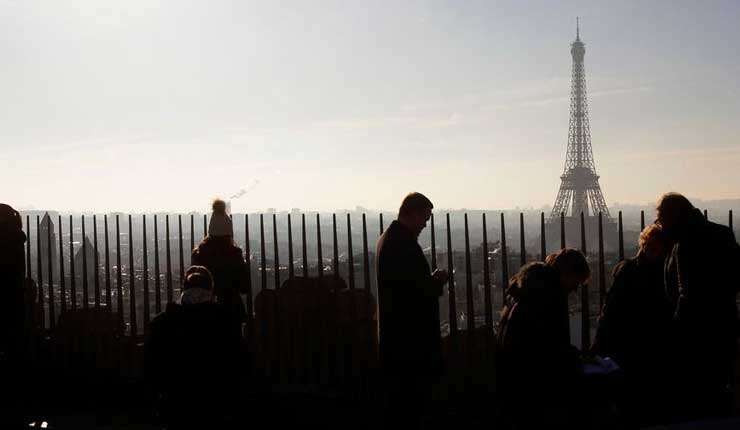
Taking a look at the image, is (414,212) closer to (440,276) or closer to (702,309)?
(440,276)

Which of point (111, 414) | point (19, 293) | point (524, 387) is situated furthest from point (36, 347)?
point (524, 387)

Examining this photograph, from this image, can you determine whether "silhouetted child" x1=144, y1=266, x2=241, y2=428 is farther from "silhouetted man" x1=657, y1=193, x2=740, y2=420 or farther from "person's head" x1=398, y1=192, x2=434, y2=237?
"silhouetted man" x1=657, y1=193, x2=740, y2=420

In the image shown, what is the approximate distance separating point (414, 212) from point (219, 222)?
1904mm

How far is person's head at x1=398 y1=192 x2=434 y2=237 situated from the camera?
4402mm

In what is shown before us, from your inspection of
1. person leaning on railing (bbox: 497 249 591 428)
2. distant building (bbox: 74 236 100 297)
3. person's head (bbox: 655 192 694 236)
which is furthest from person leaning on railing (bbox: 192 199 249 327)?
person's head (bbox: 655 192 694 236)

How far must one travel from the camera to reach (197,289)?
3.81 m

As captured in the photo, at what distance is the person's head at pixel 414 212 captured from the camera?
14.4 ft

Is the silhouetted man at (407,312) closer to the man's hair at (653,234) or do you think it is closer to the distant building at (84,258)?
the man's hair at (653,234)

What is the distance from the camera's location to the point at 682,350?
394 cm

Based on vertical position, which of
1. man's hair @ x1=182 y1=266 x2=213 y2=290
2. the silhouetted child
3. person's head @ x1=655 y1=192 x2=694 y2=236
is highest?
person's head @ x1=655 y1=192 x2=694 y2=236

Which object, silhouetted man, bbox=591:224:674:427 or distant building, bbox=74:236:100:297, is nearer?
silhouetted man, bbox=591:224:674:427

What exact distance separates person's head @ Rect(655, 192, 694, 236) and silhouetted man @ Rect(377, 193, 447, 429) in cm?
137

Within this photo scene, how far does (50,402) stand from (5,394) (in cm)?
51

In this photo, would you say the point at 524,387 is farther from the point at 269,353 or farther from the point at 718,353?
the point at 269,353
